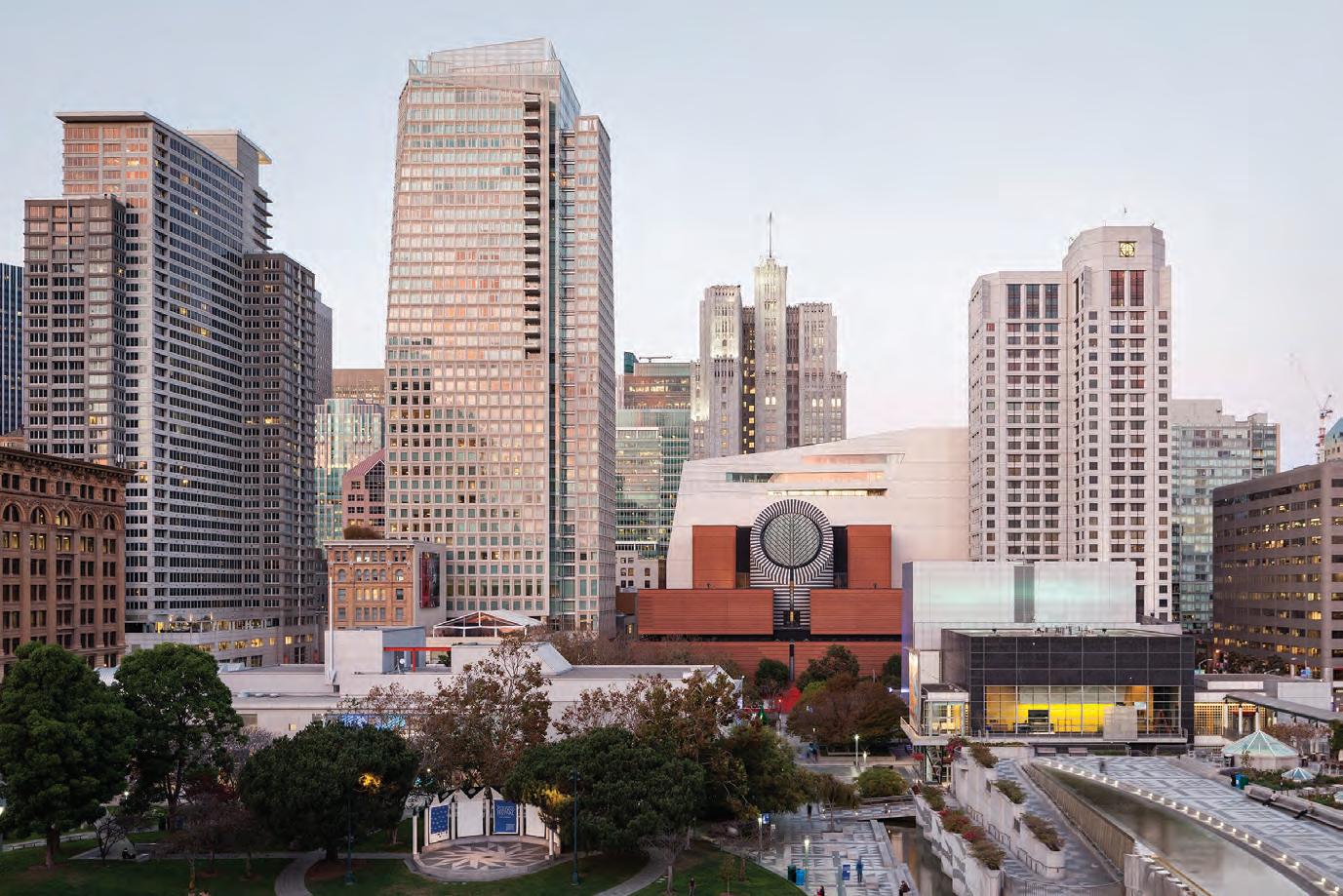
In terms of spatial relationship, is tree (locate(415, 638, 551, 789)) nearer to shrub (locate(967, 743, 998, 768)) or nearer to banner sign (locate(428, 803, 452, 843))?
banner sign (locate(428, 803, 452, 843))

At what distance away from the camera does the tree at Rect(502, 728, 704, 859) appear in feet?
227

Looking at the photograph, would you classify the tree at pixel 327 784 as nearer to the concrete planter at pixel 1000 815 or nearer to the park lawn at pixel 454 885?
the park lawn at pixel 454 885

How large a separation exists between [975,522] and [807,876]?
130098mm

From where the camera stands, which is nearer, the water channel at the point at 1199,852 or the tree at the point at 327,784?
the water channel at the point at 1199,852

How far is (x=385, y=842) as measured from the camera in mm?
78750

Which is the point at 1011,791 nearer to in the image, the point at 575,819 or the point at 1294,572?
the point at 575,819

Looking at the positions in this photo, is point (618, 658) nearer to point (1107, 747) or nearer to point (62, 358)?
point (1107, 747)

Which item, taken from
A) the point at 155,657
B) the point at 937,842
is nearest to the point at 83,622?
the point at 155,657

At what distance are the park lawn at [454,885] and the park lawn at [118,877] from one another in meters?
3.42

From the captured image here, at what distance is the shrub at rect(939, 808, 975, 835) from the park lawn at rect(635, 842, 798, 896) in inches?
500

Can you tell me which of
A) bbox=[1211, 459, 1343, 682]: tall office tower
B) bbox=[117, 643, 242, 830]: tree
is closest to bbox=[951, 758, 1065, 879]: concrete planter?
bbox=[117, 643, 242, 830]: tree

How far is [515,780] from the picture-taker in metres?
72.6

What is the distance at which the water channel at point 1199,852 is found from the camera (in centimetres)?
5203

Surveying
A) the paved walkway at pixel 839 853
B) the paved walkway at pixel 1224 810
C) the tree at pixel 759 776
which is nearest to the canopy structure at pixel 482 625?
the paved walkway at pixel 839 853
